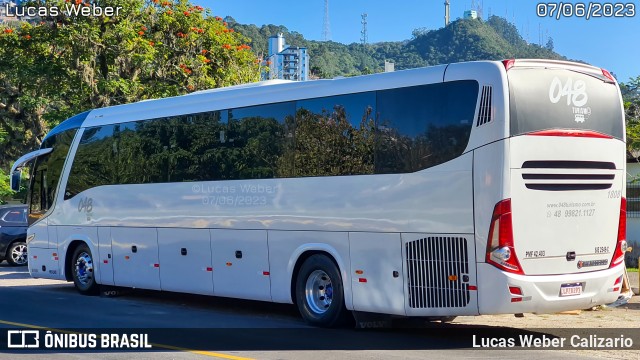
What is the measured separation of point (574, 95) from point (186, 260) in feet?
24.5

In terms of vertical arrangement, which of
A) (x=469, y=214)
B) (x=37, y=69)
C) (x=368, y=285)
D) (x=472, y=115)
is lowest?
(x=368, y=285)

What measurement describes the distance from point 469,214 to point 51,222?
11091 mm

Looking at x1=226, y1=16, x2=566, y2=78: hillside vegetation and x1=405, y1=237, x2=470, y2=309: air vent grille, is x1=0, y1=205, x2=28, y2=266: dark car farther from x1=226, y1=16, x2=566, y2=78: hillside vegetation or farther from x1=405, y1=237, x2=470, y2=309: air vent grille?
x1=226, y1=16, x2=566, y2=78: hillside vegetation

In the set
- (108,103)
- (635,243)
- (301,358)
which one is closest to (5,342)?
(301,358)

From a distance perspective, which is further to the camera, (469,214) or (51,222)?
(51,222)

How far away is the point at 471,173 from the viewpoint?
10789 mm

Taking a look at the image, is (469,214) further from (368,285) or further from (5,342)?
(5,342)

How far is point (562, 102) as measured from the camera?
1111 centimetres

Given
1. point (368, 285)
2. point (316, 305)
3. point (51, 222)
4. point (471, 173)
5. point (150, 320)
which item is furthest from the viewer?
point (51, 222)

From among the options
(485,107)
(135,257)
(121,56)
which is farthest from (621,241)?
(121,56)

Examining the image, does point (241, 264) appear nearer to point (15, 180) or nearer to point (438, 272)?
point (438, 272)

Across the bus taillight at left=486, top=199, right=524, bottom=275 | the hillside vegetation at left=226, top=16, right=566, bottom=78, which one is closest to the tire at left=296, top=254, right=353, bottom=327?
the bus taillight at left=486, top=199, right=524, bottom=275

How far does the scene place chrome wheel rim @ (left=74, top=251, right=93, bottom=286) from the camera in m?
18.1

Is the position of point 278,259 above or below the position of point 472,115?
below
